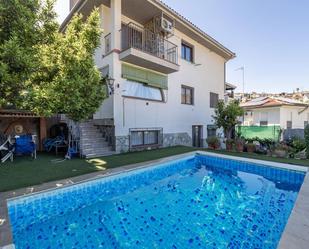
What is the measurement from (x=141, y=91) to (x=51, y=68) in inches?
245

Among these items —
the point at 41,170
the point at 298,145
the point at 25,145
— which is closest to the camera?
the point at 41,170

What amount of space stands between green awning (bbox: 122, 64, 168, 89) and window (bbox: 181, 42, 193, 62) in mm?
3616

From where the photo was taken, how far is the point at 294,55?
78.1 ft

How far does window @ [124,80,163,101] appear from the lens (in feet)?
40.7

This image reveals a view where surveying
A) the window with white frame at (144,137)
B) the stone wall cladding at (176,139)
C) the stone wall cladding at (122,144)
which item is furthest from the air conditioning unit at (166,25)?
the stone wall cladding at (122,144)

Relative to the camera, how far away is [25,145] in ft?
34.5

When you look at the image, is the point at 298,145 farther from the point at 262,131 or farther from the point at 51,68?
the point at 51,68

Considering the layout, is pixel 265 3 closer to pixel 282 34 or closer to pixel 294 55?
pixel 282 34

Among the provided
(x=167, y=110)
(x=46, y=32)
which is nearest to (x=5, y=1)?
(x=46, y=32)

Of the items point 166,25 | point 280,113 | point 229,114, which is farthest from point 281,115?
point 166,25

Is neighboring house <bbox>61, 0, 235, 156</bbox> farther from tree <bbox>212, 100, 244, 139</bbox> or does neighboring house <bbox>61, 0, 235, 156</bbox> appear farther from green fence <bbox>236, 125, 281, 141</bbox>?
green fence <bbox>236, 125, 281, 141</bbox>

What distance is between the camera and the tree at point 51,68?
6.03m

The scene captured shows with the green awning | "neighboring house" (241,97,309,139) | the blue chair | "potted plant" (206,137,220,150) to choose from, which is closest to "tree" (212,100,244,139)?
"potted plant" (206,137,220,150)

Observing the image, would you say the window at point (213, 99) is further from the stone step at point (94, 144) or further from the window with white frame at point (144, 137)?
the stone step at point (94, 144)
